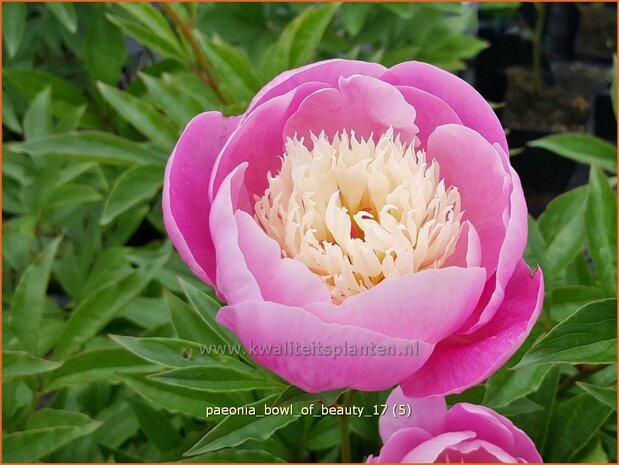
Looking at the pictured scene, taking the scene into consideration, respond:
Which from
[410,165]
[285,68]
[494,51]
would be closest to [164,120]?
[285,68]

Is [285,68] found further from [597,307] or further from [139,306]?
[597,307]

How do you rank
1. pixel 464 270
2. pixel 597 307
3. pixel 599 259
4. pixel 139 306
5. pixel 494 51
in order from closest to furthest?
pixel 464 270, pixel 597 307, pixel 599 259, pixel 139 306, pixel 494 51

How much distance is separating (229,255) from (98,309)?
325 millimetres

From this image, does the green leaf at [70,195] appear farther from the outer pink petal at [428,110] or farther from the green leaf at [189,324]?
the outer pink petal at [428,110]

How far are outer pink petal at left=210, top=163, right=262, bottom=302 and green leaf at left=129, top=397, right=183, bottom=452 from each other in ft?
0.92

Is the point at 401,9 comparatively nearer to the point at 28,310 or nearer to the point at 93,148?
the point at 93,148

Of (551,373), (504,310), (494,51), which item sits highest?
(504,310)

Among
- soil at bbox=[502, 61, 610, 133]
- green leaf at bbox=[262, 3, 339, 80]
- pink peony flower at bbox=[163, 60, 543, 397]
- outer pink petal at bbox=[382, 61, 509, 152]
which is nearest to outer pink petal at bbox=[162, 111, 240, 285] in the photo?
pink peony flower at bbox=[163, 60, 543, 397]

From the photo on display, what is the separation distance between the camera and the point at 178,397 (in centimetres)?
52

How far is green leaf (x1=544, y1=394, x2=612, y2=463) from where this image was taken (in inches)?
20.7

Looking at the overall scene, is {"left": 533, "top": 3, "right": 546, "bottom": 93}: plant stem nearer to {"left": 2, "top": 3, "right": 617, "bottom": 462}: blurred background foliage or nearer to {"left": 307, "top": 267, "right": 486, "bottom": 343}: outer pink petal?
{"left": 2, "top": 3, "right": 617, "bottom": 462}: blurred background foliage

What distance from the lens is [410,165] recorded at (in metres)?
0.40

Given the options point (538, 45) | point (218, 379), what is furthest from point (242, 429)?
point (538, 45)

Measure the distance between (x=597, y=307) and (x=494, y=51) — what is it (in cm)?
137
